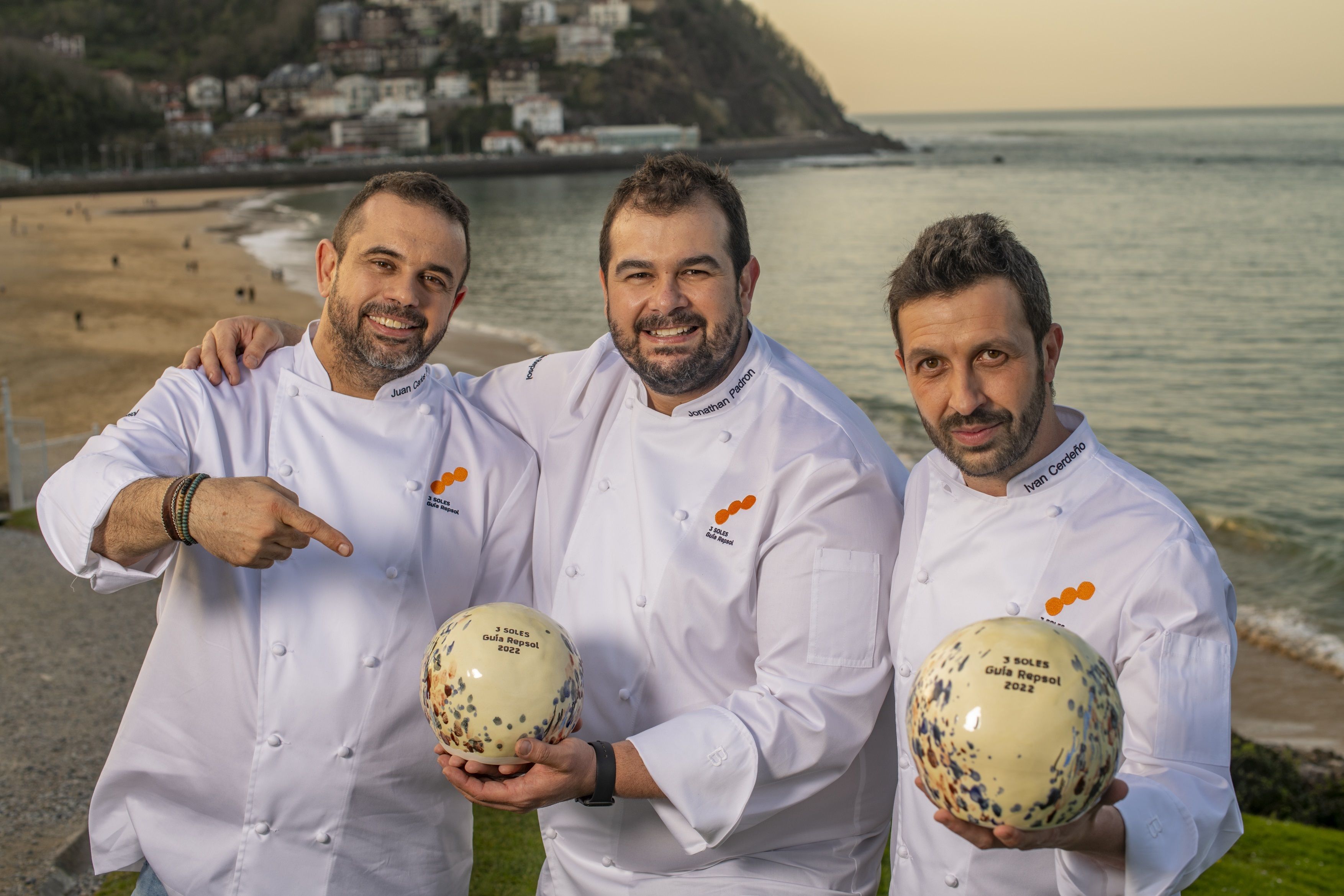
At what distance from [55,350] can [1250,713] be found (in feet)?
86.4

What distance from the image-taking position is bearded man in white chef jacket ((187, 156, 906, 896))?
2.86m

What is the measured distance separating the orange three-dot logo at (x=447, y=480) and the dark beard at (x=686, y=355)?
0.65 metres

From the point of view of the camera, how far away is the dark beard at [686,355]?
3186 millimetres

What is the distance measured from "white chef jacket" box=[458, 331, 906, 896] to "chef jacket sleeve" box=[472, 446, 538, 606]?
6 centimetres

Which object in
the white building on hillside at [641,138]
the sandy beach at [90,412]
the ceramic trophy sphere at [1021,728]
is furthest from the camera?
the white building on hillside at [641,138]

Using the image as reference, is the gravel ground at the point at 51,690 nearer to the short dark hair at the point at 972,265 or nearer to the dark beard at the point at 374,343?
the dark beard at the point at 374,343

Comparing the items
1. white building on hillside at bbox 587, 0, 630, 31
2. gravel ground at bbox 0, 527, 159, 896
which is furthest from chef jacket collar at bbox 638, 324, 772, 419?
white building on hillside at bbox 587, 0, 630, 31

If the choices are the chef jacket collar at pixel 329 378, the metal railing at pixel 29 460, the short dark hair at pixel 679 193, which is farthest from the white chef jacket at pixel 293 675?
the metal railing at pixel 29 460

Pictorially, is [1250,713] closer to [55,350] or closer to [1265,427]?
[1265,427]

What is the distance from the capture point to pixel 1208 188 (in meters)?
81.3

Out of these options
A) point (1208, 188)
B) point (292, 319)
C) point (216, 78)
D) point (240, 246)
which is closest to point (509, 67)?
point (216, 78)

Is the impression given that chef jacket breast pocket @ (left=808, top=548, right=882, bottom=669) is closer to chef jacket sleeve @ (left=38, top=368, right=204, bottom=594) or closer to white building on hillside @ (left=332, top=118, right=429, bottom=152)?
chef jacket sleeve @ (left=38, top=368, right=204, bottom=594)

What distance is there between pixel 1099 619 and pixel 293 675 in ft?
7.14

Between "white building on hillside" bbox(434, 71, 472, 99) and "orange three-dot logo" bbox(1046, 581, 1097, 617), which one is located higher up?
"white building on hillside" bbox(434, 71, 472, 99)
